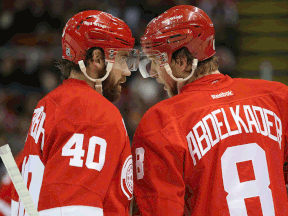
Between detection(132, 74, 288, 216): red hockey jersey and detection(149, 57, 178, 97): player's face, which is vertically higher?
detection(149, 57, 178, 97): player's face

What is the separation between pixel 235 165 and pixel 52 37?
437cm

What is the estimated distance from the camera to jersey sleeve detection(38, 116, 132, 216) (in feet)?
4.62

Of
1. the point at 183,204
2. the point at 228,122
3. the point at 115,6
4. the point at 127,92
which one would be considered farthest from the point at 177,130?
the point at 115,6

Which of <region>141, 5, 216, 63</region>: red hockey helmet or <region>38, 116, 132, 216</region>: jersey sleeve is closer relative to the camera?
<region>38, 116, 132, 216</region>: jersey sleeve

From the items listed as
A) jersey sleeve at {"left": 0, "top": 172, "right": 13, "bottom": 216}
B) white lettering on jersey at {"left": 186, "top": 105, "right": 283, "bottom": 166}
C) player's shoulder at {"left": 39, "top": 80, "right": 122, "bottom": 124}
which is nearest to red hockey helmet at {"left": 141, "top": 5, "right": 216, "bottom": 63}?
white lettering on jersey at {"left": 186, "top": 105, "right": 283, "bottom": 166}

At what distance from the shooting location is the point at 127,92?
5098mm

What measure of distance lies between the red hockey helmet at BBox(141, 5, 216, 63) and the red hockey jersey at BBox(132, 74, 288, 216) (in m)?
0.29

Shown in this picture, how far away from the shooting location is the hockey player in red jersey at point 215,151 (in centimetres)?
163

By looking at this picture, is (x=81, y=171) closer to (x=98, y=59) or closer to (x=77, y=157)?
(x=77, y=157)

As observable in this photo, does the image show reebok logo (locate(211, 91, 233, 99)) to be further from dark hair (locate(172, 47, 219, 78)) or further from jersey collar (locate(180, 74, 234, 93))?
dark hair (locate(172, 47, 219, 78))

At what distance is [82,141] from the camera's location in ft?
4.81

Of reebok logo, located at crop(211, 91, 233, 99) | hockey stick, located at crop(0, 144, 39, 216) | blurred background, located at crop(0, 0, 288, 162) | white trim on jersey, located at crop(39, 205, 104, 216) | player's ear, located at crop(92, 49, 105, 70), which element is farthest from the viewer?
blurred background, located at crop(0, 0, 288, 162)

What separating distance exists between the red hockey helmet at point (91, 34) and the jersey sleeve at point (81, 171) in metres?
0.52

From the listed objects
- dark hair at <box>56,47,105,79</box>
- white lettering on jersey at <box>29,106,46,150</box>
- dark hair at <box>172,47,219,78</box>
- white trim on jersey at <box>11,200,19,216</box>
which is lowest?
white trim on jersey at <box>11,200,19,216</box>
